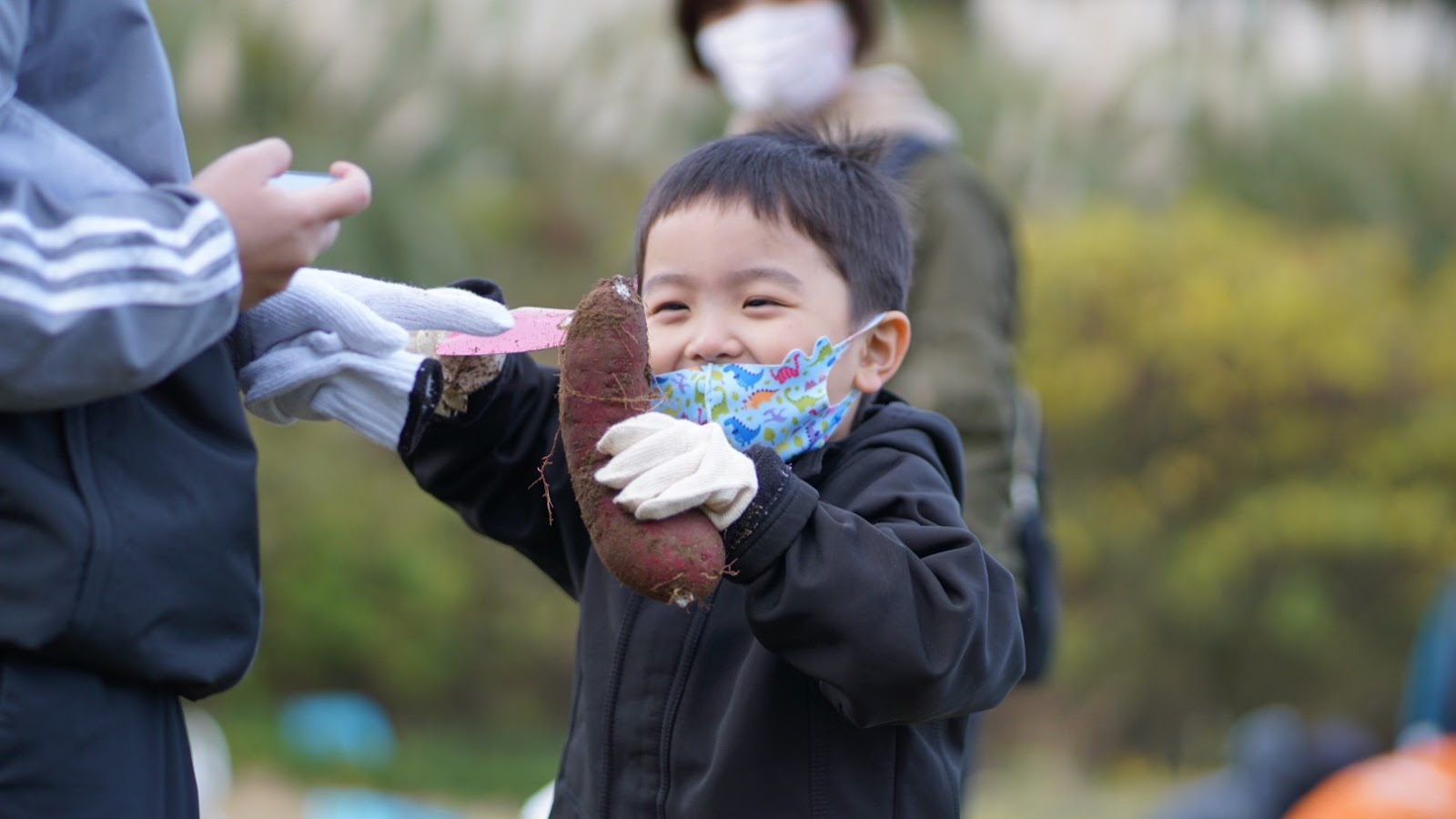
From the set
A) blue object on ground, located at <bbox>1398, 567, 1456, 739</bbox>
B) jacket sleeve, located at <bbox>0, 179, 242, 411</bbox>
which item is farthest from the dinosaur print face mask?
blue object on ground, located at <bbox>1398, 567, 1456, 739</bbox>

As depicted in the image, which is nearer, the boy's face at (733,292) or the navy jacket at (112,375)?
the navy jacket at (112,375)

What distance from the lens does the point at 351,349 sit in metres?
2.20

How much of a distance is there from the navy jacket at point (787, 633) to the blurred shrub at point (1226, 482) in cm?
483

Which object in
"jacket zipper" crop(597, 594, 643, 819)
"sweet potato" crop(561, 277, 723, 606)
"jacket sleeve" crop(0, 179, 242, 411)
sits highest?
"jacket sleeve" crop(0, 179, 242, 411)

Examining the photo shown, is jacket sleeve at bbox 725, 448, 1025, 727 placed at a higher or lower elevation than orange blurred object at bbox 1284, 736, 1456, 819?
higher

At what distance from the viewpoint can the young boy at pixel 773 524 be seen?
1963mm

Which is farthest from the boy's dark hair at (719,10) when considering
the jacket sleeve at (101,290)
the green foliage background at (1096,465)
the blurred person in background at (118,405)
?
the green foliage background at (1096,465)

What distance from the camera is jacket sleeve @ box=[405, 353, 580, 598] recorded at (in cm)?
235

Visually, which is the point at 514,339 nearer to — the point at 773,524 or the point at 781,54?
the point at 773,524

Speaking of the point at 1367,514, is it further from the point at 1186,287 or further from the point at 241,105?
the point at 241,105

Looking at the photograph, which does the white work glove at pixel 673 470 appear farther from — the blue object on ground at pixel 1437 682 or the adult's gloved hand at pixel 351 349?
the blue object on ground at pixel 1437 682

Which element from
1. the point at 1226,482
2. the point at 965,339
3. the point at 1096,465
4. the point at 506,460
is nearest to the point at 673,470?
the point at 506,460

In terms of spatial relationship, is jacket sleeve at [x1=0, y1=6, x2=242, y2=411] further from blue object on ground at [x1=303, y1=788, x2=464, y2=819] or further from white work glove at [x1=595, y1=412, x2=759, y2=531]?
blue object on ground at [x1=303, y1=788, x2=464, y2=819]

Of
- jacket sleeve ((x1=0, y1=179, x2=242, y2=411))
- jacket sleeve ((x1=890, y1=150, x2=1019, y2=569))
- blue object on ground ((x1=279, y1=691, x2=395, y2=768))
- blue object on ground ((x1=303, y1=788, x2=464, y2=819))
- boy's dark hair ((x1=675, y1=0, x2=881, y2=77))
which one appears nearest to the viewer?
jacket sleeve ((x1=0, y1=179, x2=242, y2=411))
